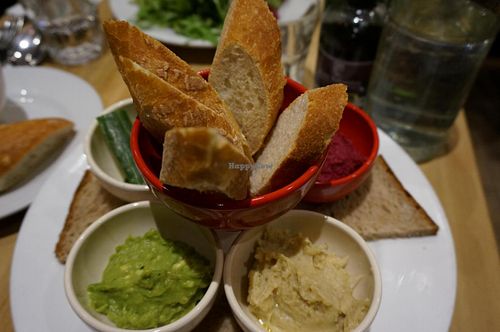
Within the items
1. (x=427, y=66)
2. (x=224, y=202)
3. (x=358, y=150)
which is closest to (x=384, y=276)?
(x=358, y=150)

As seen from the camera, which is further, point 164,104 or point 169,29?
point 169,29

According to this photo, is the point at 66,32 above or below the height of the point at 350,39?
below

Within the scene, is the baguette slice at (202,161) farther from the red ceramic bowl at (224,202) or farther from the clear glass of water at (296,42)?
the clear glass of water at (296,42)

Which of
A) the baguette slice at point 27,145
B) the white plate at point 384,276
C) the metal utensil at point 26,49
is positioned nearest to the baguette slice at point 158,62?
the white plate at point 384,276

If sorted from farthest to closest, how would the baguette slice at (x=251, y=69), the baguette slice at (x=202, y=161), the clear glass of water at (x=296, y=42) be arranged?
the clear glass of water at (x=296, y=42) → the baguette slice at (x=251, y=69) → the baguette slice at (x=202, y=161)

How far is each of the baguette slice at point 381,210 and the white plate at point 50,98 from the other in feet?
3.38

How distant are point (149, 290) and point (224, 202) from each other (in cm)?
31

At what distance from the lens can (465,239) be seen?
133cm

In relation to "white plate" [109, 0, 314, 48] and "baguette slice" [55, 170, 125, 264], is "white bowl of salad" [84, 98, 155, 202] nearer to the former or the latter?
"baguette slice" [55, 170, 125, 264]

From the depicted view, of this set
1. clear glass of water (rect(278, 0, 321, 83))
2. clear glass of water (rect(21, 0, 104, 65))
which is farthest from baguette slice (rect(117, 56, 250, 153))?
clear glass of water (rect(21, 0, 104, 65))

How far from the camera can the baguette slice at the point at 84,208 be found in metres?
1.15

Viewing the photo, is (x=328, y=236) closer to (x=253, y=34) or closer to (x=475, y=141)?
(x=253, y=34)

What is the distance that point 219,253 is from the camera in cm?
95

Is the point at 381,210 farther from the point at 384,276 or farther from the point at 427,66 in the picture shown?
the point at 427,66
